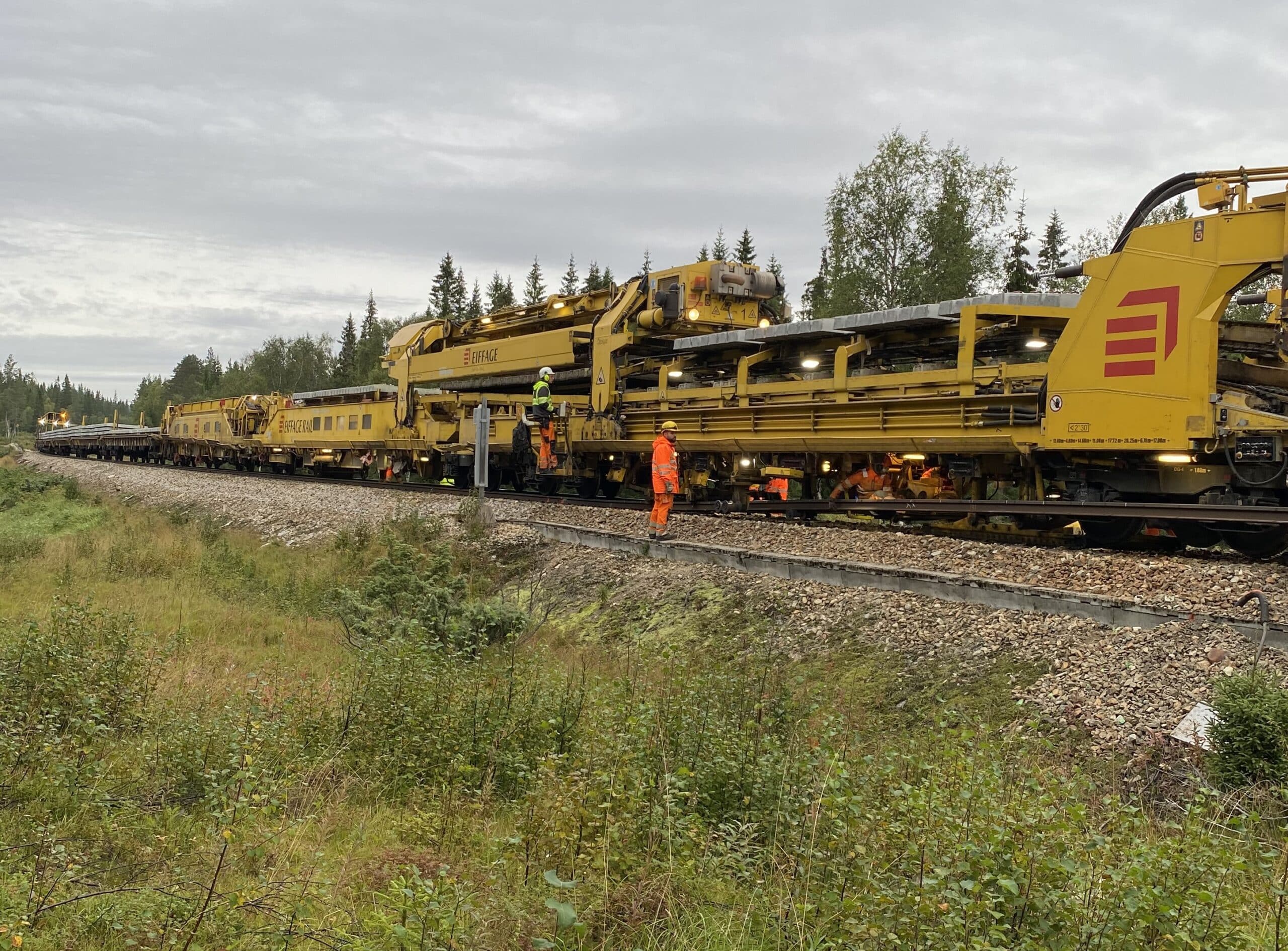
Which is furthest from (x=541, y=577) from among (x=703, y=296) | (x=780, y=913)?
(x=780, y=913)

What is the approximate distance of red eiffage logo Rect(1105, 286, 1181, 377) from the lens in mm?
9102

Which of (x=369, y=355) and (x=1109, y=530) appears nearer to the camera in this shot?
(x=1109, y=530)

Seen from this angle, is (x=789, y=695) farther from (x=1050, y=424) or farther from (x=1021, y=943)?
(x=1050, y=424)

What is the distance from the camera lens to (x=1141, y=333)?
30.7 ft

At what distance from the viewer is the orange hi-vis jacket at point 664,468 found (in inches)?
478

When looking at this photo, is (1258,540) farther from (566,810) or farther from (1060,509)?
(566,810)

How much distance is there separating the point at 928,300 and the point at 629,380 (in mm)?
17703

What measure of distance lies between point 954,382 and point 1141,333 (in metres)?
2.18

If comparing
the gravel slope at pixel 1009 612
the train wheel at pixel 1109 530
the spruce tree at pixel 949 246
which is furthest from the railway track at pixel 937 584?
the spruce tree at pixel 949 246

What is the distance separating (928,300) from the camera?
31000mm

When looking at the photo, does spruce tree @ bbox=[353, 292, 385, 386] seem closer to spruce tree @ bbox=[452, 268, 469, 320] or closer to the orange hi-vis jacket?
spruce tree @ bbox=[452, 268, 469, 320]

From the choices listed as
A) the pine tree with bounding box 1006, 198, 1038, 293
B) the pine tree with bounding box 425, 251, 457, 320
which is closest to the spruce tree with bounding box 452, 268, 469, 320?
the pine tree with bounding box 425, 251, 457, 320

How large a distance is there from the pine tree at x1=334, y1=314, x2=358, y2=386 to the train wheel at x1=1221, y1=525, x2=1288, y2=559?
69.4 meters

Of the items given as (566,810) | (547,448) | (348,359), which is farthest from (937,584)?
(348,359)
